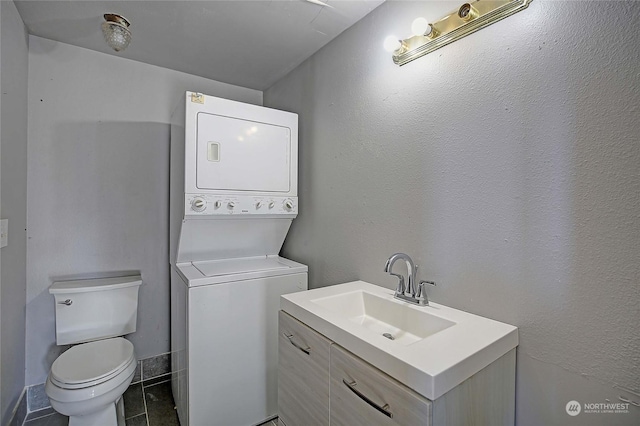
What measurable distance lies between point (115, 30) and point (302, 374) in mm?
2083

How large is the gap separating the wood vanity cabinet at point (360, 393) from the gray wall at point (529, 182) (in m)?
0.17

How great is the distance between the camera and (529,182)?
1.03 m

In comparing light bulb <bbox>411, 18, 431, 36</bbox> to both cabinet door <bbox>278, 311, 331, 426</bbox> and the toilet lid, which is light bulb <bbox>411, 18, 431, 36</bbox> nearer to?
cabinet door <bbox>278, 311, 331, 426</bbox>

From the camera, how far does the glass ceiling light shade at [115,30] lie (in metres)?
1.68

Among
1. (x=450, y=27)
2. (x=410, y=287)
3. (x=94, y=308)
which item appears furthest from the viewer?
(x=94, y=308)

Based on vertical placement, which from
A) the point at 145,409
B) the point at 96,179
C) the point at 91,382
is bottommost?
the point at 145,409

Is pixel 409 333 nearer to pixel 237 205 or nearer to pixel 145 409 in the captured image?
pixel 237 205

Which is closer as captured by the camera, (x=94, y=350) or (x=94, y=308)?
(x=94, y=350)

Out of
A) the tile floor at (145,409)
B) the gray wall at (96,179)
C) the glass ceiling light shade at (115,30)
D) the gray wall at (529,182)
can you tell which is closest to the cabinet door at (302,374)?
the gray wall at (529,182)

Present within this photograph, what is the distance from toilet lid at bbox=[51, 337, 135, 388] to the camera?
1.52 m
